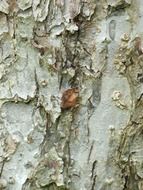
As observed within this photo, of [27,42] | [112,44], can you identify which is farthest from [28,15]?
[112,44]

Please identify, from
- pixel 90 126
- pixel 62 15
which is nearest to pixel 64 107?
pixel 90 126

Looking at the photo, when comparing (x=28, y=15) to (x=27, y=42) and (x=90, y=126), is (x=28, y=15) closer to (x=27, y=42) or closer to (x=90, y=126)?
(x=27, y=42)

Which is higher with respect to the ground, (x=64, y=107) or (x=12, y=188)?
(x=64, y=107)

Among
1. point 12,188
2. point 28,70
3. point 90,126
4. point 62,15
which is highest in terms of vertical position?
point 62,15

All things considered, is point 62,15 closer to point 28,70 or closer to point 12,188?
point 28,70

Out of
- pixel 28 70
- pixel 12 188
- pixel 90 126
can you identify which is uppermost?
pixel 28 70
